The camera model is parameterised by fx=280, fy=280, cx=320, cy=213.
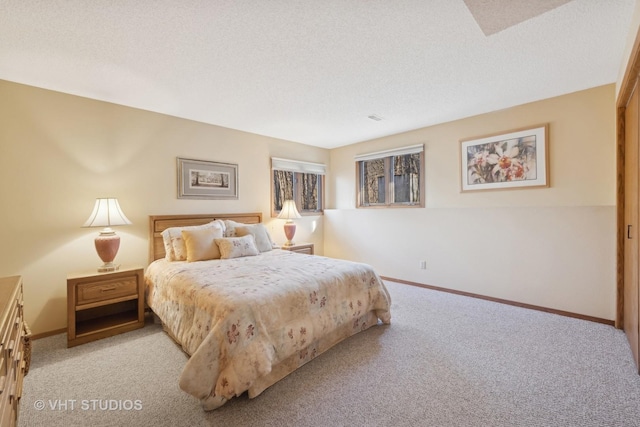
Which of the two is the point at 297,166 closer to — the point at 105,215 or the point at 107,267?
the point at 105,215

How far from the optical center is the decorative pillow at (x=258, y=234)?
12.0 ft

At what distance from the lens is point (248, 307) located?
1.85m

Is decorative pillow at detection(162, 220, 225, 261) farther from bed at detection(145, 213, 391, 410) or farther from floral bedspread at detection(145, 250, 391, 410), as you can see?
floral bedspread at detection(145, 250, 391, 410)

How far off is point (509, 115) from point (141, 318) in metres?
4.79

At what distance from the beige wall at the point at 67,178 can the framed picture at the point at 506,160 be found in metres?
3.73

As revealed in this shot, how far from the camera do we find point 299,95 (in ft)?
9.85

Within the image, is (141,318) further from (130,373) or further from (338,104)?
(338,104)

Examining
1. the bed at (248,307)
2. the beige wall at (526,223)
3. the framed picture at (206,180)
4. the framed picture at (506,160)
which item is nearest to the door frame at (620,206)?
the beige wall at (526,223)

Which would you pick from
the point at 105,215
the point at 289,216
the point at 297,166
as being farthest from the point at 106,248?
the point at 297,166

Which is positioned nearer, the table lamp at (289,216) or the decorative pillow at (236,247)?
the decorative pillow at (236,247)

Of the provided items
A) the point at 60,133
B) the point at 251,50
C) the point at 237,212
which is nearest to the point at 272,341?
the point at 251,50

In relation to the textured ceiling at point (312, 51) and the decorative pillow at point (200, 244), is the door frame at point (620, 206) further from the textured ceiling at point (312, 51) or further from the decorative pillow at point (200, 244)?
the decorative pillow at point (200, 244)

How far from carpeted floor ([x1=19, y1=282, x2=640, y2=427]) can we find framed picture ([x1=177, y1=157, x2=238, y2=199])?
5.78 feet

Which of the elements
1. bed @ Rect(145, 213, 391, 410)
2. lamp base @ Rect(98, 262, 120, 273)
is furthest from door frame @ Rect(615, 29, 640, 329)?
lamp base @ Rect(98, 262, 120, 273)
